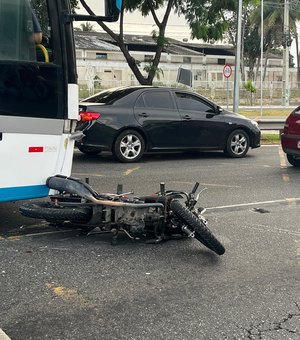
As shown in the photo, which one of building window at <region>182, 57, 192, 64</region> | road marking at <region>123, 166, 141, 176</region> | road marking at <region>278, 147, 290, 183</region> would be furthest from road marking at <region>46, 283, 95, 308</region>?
building window at <region>182, 57, 192, 64</region>

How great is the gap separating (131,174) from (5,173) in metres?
4.61

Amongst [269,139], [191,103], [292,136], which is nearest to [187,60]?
[269,139]

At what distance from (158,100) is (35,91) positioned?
→ 6350 millimetres

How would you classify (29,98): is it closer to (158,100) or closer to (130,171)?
(130,171)

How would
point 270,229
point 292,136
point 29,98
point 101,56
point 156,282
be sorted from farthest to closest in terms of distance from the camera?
1. point 101,56
2. point 292,136
3. point 270,229
4. point 29,98
5. point 156,282

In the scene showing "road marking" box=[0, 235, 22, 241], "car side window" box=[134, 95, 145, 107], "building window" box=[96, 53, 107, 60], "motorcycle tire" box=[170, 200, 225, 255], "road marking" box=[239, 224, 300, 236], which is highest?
"building window" box=[96, 53, 107, 60]

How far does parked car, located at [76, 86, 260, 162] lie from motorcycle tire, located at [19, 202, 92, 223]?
508 centimetres

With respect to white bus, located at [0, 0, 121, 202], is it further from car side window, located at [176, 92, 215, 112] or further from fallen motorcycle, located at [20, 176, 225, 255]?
car side window, located at [176, 92, 215, 112]

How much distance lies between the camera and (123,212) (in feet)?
16.4

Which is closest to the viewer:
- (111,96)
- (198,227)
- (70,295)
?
(70,295)

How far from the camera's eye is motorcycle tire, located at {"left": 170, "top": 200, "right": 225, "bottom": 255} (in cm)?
484

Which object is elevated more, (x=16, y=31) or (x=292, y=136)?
(x=16, y=31)

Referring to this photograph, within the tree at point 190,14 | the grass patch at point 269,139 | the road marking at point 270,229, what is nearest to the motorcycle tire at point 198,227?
the road marking at point 270,229

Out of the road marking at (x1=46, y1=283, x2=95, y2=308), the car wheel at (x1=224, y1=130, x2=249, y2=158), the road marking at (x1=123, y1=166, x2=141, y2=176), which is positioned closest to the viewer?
the road marking at (x1=46, y1=283, x2=95, y2=308)
